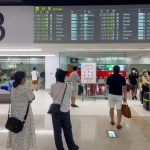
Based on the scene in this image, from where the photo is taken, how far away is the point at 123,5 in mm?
3229

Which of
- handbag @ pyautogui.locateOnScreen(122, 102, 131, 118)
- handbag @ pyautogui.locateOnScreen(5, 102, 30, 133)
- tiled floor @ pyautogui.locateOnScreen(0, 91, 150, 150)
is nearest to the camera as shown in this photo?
handbag @ pyautogui.locateOnScreen(5, 102, 30, 133)

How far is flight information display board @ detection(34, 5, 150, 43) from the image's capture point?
324cm

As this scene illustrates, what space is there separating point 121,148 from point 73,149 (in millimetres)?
843

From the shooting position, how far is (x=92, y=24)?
11.2 feet

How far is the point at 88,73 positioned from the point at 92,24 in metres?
6.62

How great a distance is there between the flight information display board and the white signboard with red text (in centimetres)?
650

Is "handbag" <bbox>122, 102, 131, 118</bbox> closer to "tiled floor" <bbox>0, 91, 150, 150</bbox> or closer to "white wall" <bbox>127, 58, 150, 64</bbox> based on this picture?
"tiled floor" <bbox>0, 91, 150, 150</bbox>

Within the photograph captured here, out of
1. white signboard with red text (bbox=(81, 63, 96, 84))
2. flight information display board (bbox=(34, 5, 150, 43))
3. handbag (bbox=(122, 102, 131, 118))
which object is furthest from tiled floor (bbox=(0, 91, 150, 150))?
white signboard with red text (bbox=(81, 63, 96, 84))

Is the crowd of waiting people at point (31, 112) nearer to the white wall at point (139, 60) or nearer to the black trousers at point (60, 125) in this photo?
the black trousers at point (60, 125)

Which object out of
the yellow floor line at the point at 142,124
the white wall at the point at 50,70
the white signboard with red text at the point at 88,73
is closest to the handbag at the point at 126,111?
the yellow floor line at the point at 142,124

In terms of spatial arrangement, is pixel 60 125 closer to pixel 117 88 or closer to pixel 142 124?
pixel 117 88

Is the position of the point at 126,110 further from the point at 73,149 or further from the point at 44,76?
the point at 44,76

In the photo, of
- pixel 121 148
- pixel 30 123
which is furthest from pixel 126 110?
pixel 30 123

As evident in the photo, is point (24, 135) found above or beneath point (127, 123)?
above
